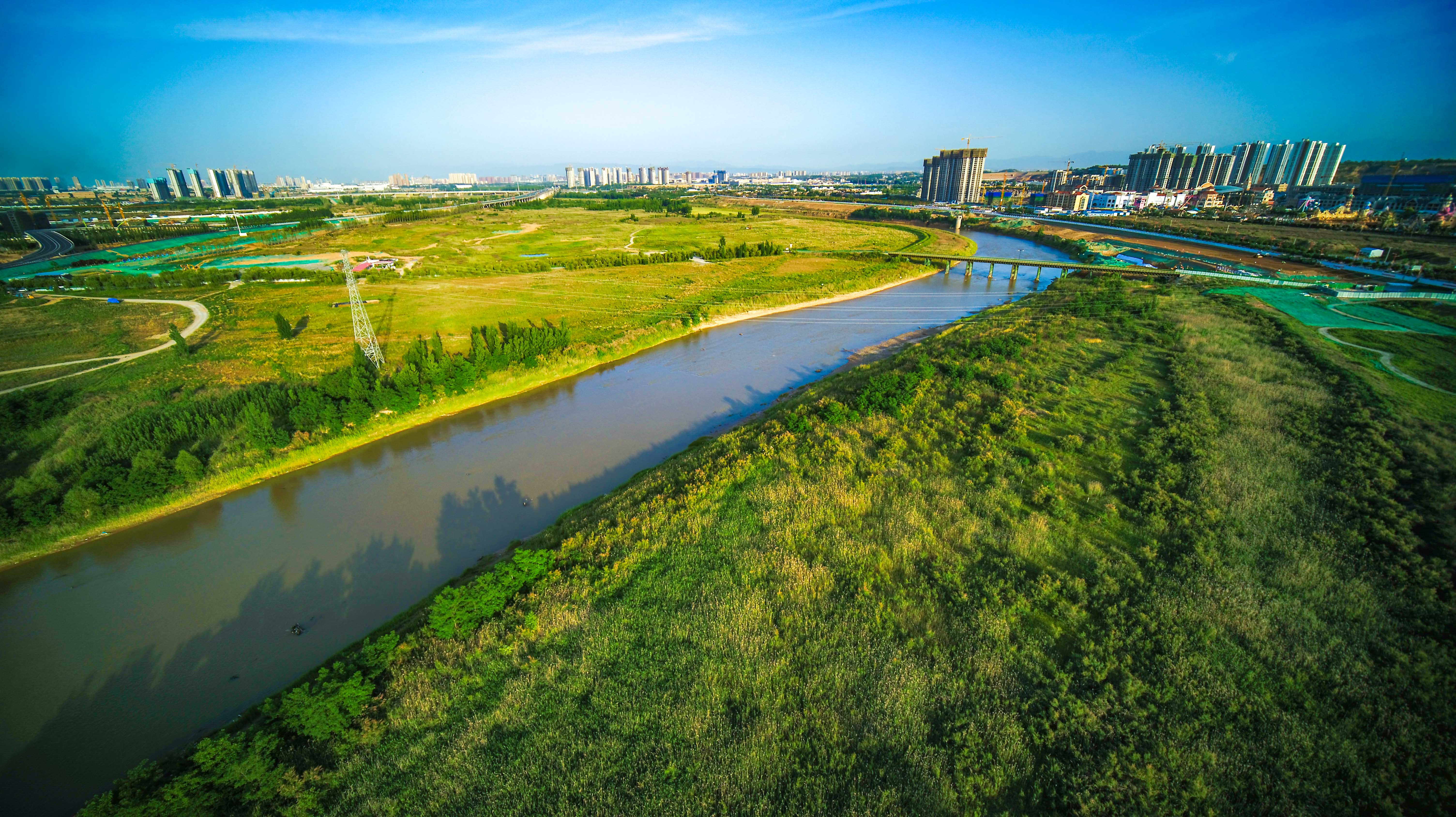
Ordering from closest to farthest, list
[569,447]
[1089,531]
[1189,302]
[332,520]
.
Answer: [1089,531], [332,520], [569,447], [1189,302]

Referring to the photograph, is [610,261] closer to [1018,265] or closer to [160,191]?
[1018,265]

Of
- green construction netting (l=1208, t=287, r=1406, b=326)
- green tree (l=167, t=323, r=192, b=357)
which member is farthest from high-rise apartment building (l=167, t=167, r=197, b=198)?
green construction netting (l=1208, t=287, r=1406, b=326)

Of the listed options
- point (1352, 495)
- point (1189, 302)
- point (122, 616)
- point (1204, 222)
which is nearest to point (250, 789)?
point (122, 616)

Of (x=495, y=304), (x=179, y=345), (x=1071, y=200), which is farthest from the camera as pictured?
(x=1071, y=200)

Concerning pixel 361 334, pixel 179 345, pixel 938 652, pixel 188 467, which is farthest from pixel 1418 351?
pixel 179 345

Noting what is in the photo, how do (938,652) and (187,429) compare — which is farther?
(187,429)

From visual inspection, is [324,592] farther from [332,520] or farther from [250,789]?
[250,789]

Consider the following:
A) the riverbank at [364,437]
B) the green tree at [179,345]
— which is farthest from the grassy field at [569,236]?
the riverbank at [364,437]
